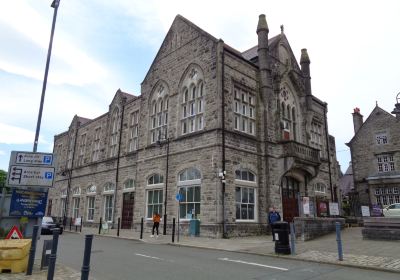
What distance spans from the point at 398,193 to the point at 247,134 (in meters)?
22.9

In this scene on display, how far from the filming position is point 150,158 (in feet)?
78.4

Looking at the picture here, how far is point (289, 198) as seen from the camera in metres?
23.2

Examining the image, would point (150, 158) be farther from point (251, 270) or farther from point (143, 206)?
point (251, 270)

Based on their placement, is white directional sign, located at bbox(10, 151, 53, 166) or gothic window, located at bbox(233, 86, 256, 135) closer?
white directional sign, located at bbox(10, 151, 53, 166)

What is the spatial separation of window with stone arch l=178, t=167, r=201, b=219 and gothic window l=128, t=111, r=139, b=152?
820 cm

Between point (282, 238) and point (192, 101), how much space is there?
1242 cm

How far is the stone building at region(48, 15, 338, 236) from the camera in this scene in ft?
64.3

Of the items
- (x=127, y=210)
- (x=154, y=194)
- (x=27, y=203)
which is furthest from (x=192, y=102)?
Answer: (x=27, y=203)

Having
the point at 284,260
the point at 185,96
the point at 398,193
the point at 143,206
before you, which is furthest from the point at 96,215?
the point at 398,193

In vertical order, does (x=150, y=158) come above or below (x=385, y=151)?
below

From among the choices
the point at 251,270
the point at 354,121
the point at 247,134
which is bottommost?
the point at 251,270

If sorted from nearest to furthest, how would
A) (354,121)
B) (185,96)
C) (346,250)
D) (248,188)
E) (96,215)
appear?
(346,250), (248,188), (185,96), (96,215), (354,121)

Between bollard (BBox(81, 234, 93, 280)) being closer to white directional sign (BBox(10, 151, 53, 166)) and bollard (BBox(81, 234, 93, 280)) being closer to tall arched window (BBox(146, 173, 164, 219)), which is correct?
white directional sign (BBox(10, 151, 53, 166))

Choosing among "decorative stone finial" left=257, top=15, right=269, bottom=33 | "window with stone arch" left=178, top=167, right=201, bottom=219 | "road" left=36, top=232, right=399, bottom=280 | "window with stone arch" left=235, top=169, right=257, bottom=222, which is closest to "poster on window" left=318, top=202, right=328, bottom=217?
"window with stone arch" left=235, top=169, right=257, bottom=222
